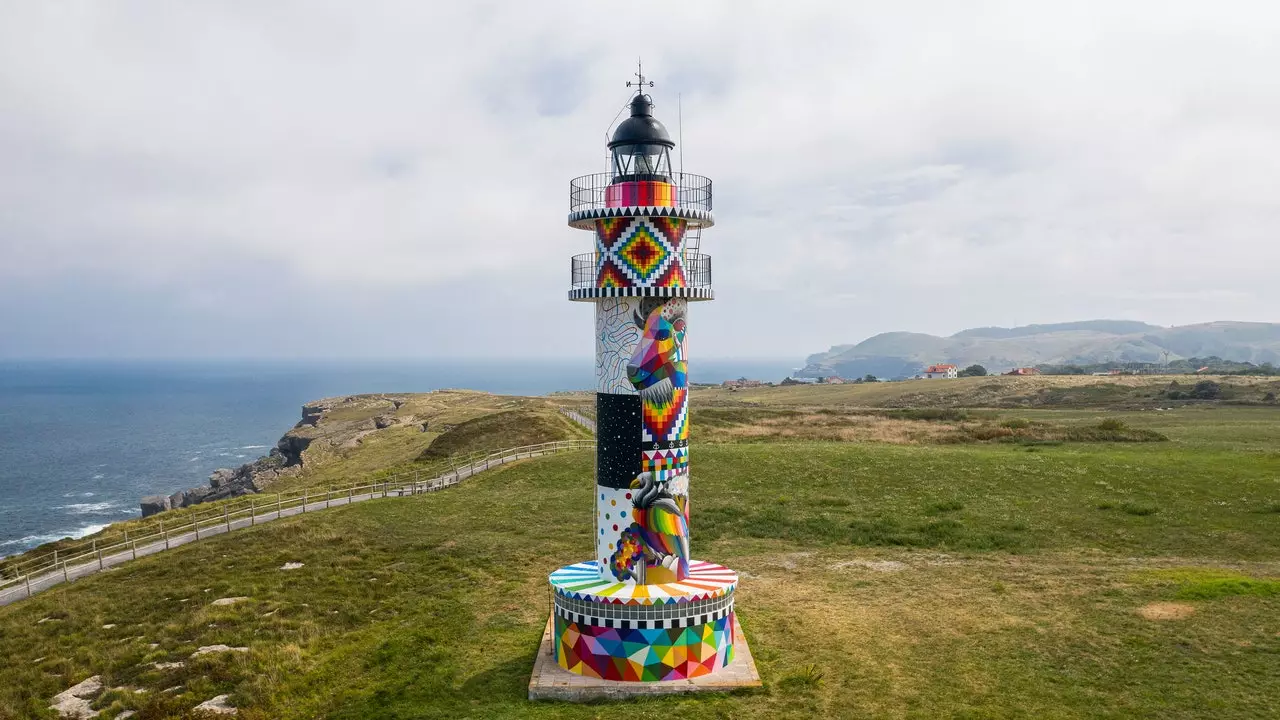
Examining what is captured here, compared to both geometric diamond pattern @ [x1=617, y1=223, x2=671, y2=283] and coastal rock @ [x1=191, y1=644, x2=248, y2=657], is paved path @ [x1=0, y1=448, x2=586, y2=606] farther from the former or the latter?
geometric diamond pattern @ [x1=617, y1=223, x2=671, y2=283]

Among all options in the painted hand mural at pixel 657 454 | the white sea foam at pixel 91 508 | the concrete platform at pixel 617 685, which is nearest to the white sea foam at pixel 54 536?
the white sea foam at pixel 91 508

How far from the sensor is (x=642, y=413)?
17547mm

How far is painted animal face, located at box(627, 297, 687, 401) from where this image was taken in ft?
57.8

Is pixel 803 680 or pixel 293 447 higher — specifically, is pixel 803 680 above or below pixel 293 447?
above

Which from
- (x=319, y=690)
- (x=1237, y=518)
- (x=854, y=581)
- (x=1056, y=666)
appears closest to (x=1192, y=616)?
(x=1056, y=666)

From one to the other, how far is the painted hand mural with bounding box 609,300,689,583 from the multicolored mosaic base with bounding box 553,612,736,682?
1.29m

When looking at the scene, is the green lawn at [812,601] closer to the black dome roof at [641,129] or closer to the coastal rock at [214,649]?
the coastal rock at [214,649]

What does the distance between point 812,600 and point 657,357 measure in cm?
1018

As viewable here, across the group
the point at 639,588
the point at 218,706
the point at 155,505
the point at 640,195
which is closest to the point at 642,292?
the point at 640,195

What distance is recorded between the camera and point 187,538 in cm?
3553

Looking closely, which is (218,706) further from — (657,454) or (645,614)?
(657,454)

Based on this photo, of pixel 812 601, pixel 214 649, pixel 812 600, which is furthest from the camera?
pixel 812 600

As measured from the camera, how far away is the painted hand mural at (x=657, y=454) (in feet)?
57.8

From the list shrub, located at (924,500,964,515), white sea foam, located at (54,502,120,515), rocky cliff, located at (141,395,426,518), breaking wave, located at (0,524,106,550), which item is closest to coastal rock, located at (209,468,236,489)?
rocky cliff, located at (141,395,426,518)
